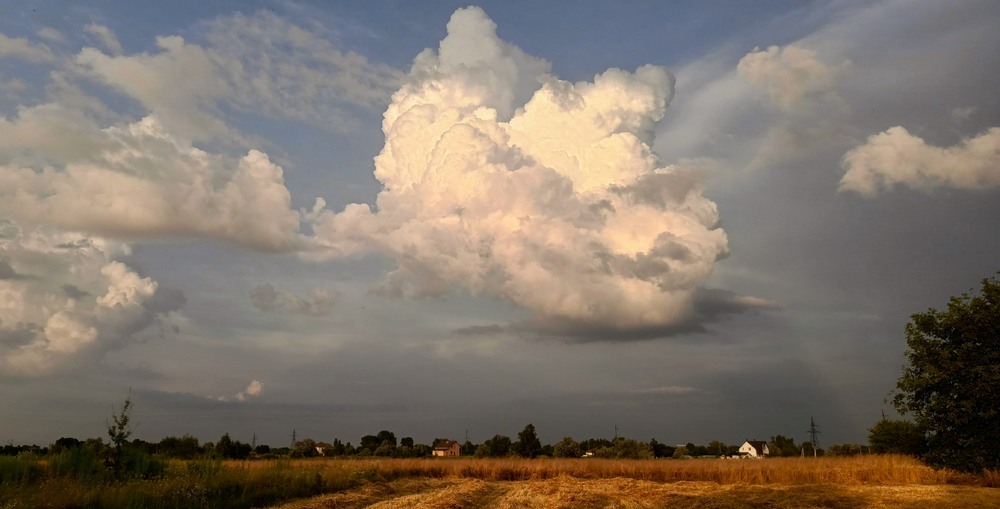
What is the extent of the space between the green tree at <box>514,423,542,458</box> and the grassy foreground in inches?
1590

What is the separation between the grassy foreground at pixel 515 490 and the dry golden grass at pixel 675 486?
55mm

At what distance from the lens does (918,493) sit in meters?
24.2

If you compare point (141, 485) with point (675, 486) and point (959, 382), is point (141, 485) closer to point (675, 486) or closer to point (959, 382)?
point (675, 486)

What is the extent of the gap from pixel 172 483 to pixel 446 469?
79.0 feet

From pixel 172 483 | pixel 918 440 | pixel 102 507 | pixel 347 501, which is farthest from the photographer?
pixel 918 440

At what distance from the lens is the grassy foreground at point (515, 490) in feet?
A: 59.4

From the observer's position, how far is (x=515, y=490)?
2894 cm

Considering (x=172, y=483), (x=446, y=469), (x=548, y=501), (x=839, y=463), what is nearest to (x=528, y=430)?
(x=446, y=469)

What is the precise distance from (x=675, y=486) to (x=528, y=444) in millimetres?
51792

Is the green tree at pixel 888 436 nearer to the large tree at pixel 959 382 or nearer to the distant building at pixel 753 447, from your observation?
the large tree at pixel 959 382

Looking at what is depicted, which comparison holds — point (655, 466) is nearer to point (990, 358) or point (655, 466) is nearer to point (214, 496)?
point (990, 358)

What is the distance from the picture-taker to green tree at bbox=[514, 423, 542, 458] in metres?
79.2

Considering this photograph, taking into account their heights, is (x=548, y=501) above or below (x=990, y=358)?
below

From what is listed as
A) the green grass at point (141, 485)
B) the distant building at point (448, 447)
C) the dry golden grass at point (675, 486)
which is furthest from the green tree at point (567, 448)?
the green grass at point (141, 485)
